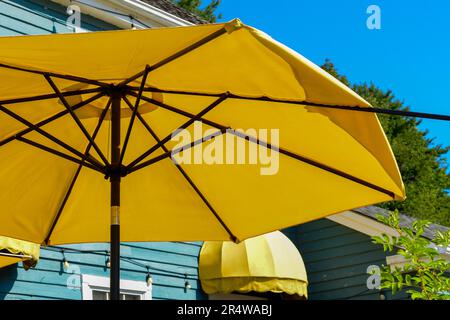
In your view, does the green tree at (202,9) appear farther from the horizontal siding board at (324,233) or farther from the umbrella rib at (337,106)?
the umbrella rib at (337,106)

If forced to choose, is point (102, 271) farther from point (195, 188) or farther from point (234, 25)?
point (234, 25)

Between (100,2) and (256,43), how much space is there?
9230 millimetres

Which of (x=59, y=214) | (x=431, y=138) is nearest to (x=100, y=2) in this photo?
(x=59, y=214)

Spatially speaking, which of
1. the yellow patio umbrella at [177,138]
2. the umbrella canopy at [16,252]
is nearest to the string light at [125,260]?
the umbrella canopy at [16,252]

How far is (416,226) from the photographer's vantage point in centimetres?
712

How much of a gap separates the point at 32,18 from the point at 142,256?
4.10 meters

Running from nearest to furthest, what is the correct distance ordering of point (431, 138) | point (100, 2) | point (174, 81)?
point (174, 81) < point (100, 2) < point (431, 138)

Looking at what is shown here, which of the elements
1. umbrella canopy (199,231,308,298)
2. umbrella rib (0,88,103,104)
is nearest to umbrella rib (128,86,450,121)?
umbrella rib (0,88,103,104)

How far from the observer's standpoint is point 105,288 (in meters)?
12.4

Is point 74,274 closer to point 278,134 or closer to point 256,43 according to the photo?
point 278,134

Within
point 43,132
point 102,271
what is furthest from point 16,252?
point 43,132

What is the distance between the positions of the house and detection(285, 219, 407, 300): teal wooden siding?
0.02 m

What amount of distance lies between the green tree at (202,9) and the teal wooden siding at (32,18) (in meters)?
23.9
